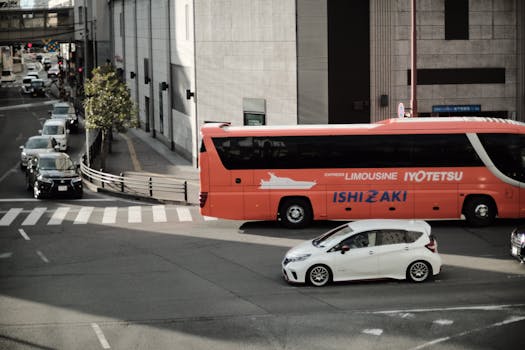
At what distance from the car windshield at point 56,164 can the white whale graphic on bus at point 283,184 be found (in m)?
13.9

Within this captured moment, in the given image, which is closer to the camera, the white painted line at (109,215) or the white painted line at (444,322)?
the white painted line at (444,322)

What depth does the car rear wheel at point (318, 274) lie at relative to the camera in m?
22.9

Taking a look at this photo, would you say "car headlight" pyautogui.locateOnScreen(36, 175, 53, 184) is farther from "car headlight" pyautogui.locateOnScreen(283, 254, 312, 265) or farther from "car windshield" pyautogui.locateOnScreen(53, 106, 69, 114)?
"car windshield" pyautogui.locateOnScreen(53, 106, 69, 114)

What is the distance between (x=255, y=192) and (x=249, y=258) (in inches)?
175

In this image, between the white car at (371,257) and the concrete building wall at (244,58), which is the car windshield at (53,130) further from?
the white car at (371,257)

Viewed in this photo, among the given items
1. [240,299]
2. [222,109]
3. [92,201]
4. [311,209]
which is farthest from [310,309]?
[222,109]

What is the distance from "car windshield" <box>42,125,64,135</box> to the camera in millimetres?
59750

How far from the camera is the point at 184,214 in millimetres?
35562

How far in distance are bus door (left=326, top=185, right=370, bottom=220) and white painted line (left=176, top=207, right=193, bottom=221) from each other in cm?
598

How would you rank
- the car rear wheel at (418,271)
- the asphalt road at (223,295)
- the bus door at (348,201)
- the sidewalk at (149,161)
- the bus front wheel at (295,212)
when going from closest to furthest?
1. the asphalt road at (223,295)
2. the car rear wheel at (418,271)
3. the bus door at (348,201)
4. the bus front wheel at (295,212)
5. the sidewalk at (149,161)

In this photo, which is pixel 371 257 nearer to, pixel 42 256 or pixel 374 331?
pixel 374 331

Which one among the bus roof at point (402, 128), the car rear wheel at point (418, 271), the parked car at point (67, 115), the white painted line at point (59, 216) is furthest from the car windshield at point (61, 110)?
the car rear wheel at point (418, 271)

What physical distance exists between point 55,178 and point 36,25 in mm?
69261

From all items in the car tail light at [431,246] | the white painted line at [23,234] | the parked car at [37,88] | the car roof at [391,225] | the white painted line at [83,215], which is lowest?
the white painted line at [23,234]
